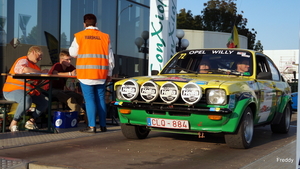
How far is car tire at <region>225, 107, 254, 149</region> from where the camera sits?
651 cm

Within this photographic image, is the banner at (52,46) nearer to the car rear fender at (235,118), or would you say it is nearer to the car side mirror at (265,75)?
the car side mirror at (265,75)

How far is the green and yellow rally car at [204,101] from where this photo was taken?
6.22 m

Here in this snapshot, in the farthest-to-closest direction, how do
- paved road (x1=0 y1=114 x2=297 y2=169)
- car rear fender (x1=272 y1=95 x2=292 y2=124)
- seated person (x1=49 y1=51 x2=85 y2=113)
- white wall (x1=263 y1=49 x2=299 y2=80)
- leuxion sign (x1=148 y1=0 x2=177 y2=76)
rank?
white wall (x1=263 y1=49 x2=299 y2=80) → leuxion sign (x1=148 y1=0 x2=177 y2=76) → seated person (x1=49 y1=51 x2=85 y2=113) → car rear fender (x1=272 y1=95 x2=292 y2=124) → paved road (x1=0 y1=114 x2=297 y2=169)

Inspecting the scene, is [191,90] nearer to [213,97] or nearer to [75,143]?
[213,97]

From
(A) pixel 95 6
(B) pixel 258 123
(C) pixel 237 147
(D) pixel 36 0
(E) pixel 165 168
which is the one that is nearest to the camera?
(E) pixel 165 168

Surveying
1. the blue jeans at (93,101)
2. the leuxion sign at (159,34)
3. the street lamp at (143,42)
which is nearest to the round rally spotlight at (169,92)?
the blue jeans at (93,101)

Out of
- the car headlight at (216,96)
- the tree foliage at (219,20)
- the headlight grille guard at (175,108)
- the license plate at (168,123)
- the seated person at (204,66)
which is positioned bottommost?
the license plate at (168,123)

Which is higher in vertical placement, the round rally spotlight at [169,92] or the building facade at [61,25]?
the building facade at [61,25]

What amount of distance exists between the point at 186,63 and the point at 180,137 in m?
1.35

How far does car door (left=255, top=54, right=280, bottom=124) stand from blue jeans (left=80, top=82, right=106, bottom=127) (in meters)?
2.79

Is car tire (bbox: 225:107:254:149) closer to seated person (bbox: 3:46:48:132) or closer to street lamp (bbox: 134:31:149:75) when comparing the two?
seated person (bbox: 3:46:48:132)

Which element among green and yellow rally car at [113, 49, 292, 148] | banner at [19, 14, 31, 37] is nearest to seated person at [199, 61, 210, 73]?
green and yellow rally car at [113, 49, 292, 148]

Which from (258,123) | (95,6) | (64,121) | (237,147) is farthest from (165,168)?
(95,6)

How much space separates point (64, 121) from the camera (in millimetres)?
8742
